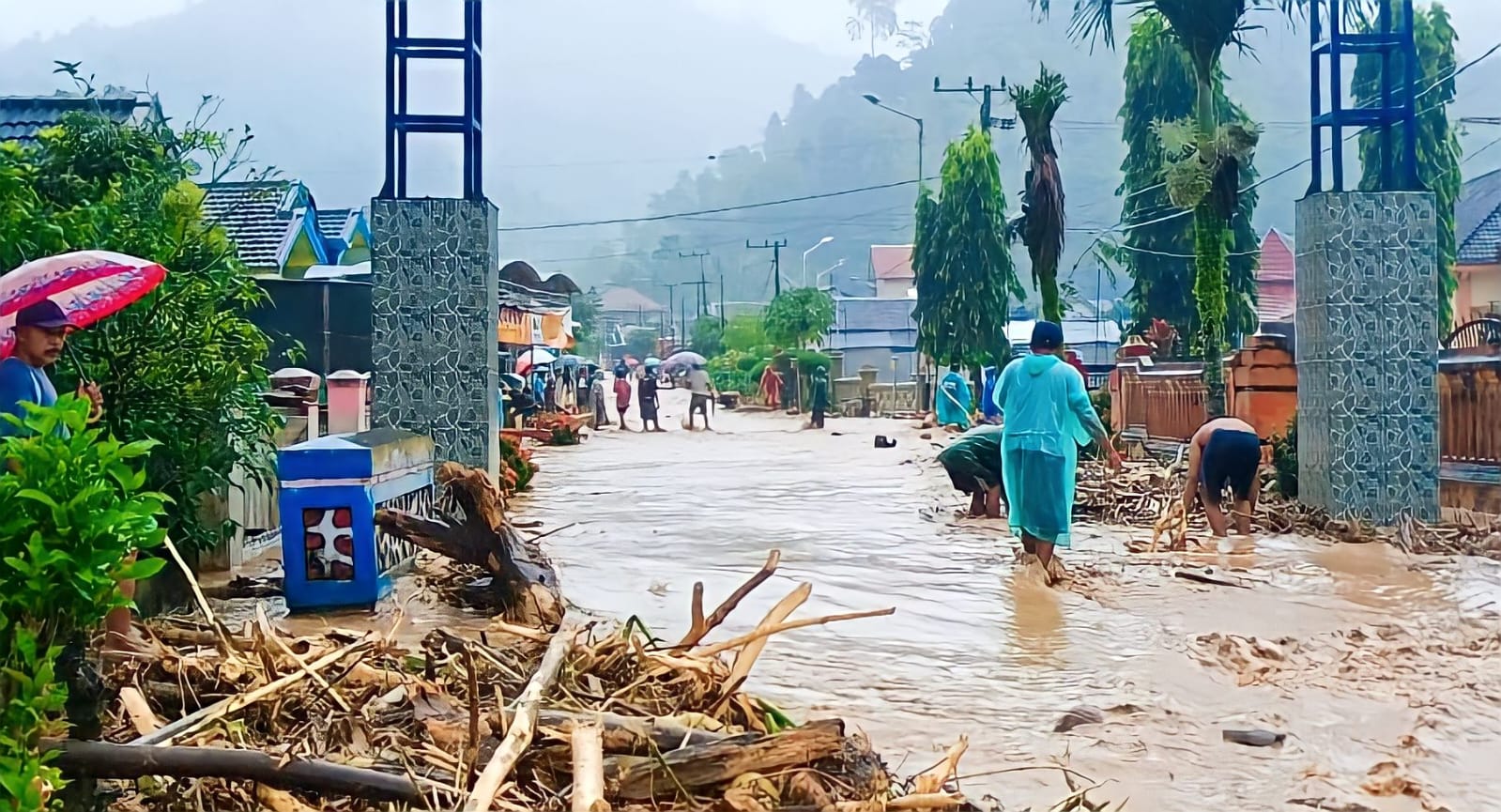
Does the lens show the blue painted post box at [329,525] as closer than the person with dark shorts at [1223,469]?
Yes

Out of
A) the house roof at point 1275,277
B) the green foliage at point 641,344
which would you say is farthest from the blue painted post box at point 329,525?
the green foliage at point 641,344

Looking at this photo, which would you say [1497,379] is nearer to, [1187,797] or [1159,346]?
[1187,797]

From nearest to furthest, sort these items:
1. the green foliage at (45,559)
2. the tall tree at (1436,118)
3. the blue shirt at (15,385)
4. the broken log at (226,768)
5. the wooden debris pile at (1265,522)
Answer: the green foliage at (45,559) < the broken log at (226,768) < the blue shirt at (15,385) < the wooden debris pile at (1265,522) < the tall tree at (1436,118)

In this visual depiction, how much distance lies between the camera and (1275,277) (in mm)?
57875

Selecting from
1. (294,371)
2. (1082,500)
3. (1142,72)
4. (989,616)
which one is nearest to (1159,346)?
(1142,72)

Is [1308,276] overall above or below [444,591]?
above

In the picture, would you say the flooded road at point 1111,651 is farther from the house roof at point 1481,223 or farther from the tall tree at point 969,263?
the house roof at point 1481,223

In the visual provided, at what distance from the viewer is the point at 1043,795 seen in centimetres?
487

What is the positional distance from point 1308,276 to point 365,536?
919 centimetres

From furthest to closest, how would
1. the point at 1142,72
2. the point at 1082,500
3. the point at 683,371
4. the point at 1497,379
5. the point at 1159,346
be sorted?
the point at 683,371 → the point at 1142,72 → the point at 1159,346 → the point at 1082,500 → the point at 1497,379

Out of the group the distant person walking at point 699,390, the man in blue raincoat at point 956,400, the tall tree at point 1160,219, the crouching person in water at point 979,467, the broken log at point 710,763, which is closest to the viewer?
the broken log at point 710,763

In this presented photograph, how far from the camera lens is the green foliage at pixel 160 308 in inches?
290

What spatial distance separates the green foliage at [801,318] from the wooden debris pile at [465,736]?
176ft

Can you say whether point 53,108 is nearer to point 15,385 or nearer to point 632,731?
point 15,385
